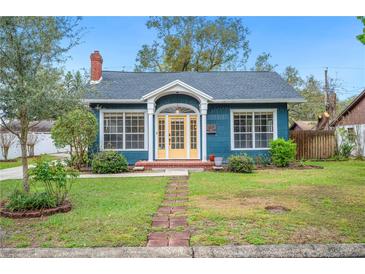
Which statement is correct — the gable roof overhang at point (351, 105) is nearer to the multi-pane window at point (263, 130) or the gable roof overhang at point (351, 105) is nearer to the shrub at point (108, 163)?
the multi-pane window at point (263, 130)

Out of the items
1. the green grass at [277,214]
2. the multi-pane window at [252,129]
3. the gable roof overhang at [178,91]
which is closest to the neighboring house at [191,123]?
the multi-pane window at [252,129]

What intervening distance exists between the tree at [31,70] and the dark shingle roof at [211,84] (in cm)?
642

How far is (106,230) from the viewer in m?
4.59

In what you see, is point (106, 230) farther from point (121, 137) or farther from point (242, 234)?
point (121, 137)

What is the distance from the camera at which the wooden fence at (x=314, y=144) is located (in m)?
16.1

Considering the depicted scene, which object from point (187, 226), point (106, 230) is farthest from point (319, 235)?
point (106, 230)

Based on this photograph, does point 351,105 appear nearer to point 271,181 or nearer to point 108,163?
point 271,181

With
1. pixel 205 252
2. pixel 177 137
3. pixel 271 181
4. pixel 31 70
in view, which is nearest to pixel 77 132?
pixel 177 137

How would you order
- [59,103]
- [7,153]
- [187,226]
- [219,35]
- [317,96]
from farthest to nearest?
[317,96]
[219,35]
[7,153]
[59,103]
[187,226]

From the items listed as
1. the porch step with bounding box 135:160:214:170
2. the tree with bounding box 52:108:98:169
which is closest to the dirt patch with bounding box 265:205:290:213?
the porch step with bounding box 135:160:214:170

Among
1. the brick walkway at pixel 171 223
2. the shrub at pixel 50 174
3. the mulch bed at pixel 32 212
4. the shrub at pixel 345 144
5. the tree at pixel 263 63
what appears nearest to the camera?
the brick walkway at pixel 171 223
